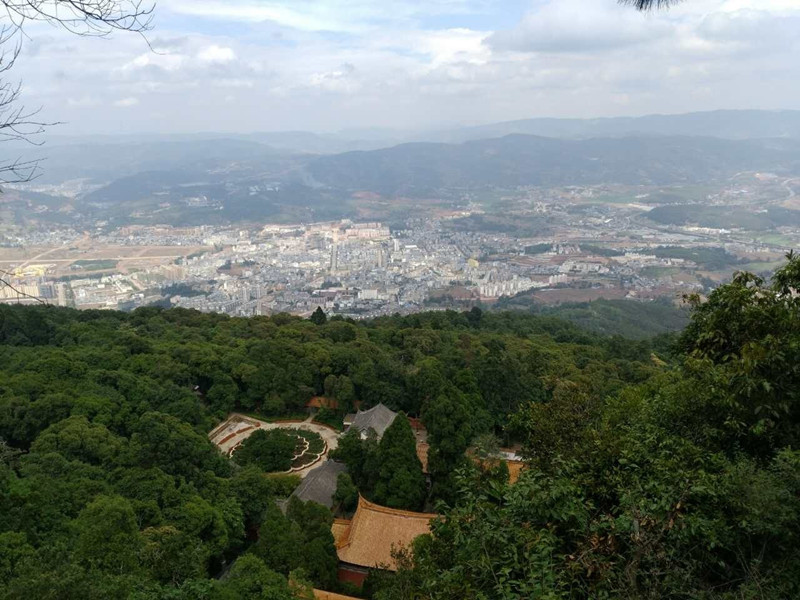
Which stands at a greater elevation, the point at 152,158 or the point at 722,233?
the point at 152,158

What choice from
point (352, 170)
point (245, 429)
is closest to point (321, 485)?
point (245, 429)

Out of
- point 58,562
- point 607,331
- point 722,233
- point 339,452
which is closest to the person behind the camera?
point 58,562

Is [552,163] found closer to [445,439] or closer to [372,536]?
[445,439]

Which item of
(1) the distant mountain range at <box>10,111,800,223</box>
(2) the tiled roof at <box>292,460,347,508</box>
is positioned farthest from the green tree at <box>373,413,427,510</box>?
(1) the distant mountain range at <box>10,111,800,223</box>

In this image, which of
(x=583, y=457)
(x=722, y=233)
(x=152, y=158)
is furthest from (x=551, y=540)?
(x=152, y=158)

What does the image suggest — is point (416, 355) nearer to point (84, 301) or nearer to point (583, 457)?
point (583, 457)

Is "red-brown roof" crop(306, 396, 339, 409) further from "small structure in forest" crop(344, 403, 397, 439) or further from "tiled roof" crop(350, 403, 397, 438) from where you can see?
"tiled roof" crop(350, 403, 397, 438)
